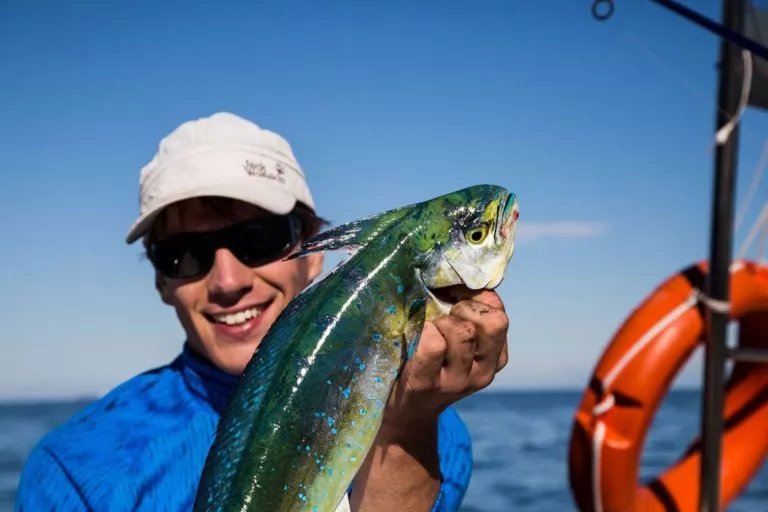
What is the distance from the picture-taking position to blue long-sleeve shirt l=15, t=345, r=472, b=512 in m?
2.77

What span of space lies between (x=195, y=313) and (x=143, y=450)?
505 millimetres

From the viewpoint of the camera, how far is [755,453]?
7090 millimetres

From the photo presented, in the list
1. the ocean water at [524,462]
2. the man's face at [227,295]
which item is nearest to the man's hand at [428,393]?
the man's face at [227,295]

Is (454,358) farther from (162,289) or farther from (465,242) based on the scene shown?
(162,289)

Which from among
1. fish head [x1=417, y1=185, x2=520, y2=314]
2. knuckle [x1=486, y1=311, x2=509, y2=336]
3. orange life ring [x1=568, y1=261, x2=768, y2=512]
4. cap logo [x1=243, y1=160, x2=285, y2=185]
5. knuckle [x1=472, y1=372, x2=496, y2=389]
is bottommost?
orange life ring [x1=568, y1=261, x2=768, y2=512]

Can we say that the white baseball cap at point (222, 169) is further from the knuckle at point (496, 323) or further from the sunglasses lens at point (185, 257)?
the knuckle at point (496, 323)

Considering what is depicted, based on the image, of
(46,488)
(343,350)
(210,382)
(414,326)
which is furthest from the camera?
(210,382)

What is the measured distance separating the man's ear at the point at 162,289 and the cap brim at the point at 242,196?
0.19 metres

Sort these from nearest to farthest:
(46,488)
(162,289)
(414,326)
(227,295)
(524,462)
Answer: (414,326) < (46,488) < (227,295) < (162,289) < (524,462)

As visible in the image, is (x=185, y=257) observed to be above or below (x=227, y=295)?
above

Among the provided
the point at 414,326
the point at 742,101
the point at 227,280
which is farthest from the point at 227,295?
the point at 742,101

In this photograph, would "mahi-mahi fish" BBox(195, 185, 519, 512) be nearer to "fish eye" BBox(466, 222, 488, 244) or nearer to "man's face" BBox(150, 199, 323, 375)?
"fish eye" BBox(466, 222, 488, 244)

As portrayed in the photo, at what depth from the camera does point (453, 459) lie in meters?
3.15

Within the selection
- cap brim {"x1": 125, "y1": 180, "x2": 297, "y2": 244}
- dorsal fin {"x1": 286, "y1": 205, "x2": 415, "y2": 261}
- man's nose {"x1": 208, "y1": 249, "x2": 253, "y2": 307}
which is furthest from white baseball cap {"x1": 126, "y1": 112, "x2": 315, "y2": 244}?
dorsal fin {"x1": 286, "y1": 205, "x2": 415, "y2": 261}
